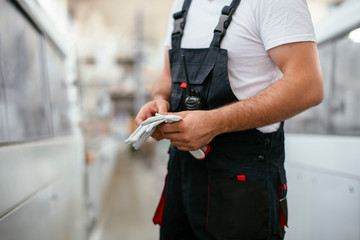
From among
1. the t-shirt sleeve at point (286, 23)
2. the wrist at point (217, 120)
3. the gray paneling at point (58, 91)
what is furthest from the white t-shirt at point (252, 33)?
the gray paneling at point (58, 91)

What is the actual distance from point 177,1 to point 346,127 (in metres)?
1.07

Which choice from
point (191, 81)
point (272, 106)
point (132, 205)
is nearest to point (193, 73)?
point (191, 81)

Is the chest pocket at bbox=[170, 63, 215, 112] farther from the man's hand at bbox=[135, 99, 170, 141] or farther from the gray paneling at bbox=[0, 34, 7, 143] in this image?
the gray paneling at bbox=[0, 34, 7, 143]

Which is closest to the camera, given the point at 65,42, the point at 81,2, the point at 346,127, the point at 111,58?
the point at 346,127

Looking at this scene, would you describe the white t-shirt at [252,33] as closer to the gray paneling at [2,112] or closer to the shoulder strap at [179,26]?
the shoulder strap at [179,26]

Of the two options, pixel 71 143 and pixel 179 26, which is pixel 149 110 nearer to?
pixel 179 26

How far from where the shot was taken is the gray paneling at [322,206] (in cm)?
104

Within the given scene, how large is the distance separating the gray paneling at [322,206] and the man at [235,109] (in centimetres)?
41

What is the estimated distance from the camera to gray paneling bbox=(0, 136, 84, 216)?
789mm

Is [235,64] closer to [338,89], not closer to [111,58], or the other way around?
[338,89]

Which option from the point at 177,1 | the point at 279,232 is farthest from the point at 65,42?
the point at 279,232

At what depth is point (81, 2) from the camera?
158 inches

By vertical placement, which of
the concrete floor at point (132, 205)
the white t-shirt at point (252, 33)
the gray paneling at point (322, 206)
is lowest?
the concrete floor at point (132, 205)

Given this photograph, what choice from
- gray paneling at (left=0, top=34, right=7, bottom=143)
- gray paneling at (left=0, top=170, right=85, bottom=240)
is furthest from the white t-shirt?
gray paneling at (left=0, top=170, right=85, bottom=240)
